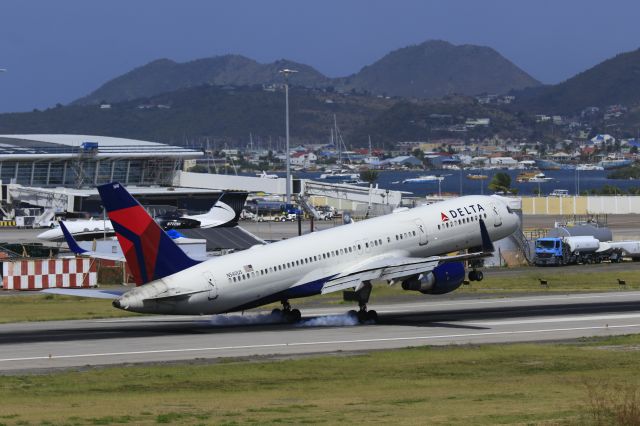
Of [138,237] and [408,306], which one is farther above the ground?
[138,237]

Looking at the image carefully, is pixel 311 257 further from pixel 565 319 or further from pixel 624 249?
pixel 624 249

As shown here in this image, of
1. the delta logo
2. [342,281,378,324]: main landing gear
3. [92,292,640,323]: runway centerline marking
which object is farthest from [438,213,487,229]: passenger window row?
[342,281,378,324]: main landing gear

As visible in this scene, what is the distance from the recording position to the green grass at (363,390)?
3189 cm

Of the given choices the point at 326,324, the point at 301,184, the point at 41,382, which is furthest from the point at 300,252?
the point at 301,184

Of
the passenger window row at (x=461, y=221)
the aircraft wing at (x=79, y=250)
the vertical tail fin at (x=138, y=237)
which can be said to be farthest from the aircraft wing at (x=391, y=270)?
the aircraft wing at (x=79, y=250)

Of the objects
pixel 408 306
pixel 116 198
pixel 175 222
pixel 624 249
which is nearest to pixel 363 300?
pixel 408 306

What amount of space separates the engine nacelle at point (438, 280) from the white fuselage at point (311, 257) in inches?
108

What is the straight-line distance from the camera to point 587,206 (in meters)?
184

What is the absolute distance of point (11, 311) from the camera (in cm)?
6831

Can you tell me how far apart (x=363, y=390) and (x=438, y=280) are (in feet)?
68.9

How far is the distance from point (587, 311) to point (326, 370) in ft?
81.7

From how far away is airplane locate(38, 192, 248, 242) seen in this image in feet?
421

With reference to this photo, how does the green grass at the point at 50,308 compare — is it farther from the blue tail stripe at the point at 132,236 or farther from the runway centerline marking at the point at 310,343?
the runway centerline marking at the point at 310,343

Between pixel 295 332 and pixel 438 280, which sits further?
pixel 438 280
